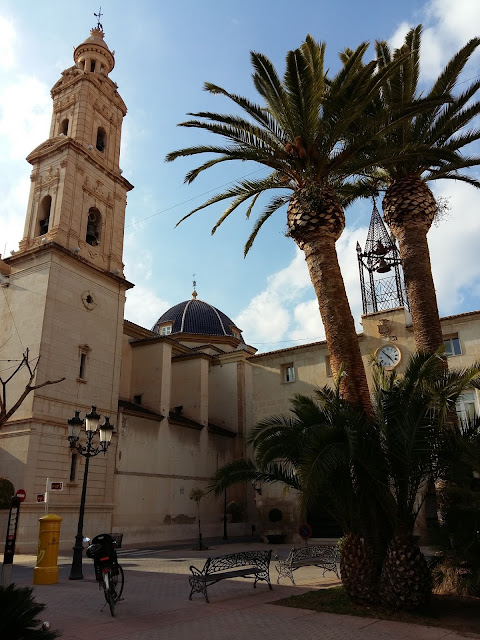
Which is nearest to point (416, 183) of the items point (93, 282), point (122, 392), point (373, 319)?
point (373, 319)

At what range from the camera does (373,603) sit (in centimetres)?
857

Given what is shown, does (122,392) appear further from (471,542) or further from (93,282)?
(471,542)

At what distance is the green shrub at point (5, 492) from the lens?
19.1 metres

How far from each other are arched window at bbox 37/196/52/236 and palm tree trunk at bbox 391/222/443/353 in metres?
19.5

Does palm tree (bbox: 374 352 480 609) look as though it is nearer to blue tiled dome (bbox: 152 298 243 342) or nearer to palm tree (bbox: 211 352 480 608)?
palm tree (bbox: 211 352 480 608)

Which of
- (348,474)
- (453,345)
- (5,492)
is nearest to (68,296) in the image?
(5,492)

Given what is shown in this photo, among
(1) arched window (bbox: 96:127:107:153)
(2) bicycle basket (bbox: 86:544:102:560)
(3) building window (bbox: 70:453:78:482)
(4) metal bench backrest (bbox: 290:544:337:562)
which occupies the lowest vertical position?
(4) metal bench backrest (bbox: 290:544:337:562)

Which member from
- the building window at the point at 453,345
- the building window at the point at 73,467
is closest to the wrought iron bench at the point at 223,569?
the building window at the point at 73,467

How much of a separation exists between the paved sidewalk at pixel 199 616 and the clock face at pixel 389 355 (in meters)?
11.7

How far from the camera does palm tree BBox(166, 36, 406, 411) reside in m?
11.0

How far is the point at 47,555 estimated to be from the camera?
39.0ft

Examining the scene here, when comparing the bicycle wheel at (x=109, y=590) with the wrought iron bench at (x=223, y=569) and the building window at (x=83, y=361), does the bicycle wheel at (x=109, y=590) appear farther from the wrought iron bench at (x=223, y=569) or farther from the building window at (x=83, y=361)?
the building window at (x=83, y=361)

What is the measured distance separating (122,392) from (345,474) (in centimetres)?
2273

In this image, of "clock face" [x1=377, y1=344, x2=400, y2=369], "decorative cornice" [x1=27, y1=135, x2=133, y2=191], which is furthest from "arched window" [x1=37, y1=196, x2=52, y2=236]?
"clock face" [x1=377, y1=344, x2=400, y2=369]
